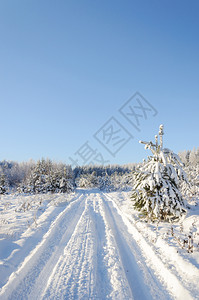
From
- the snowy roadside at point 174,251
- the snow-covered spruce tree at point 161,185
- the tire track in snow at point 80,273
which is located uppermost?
the snow-covered spruce tree at point 161,185

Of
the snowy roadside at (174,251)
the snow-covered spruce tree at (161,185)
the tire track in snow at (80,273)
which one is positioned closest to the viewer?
the tire track in snow at (80,273)

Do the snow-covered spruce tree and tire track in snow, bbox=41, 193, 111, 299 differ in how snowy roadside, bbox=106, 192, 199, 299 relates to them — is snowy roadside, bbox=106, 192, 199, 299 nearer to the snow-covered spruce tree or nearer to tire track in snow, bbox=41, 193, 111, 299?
the snow-covered spruce tree

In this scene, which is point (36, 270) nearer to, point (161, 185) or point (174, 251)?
point (174, 251)

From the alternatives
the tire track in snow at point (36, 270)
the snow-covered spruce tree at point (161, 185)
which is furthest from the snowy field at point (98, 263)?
the snow-covered spruce tree at point (161, 185)

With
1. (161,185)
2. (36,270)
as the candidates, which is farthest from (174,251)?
(36,270)

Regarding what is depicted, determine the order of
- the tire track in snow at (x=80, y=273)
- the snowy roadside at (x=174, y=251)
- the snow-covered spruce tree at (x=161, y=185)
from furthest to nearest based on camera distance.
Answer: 1. the snow-covered spruce tree at (x=161, y=185)
2. the snowy roadside at (x=174, y=251)
3. the tire track in snow at (x=80, y=273)

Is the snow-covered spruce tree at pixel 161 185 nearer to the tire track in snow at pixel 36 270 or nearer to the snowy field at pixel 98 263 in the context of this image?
the snowy field at pixel 98 263

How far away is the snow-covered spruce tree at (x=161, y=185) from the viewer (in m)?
6.50

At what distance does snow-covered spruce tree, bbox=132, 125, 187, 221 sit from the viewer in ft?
21.3

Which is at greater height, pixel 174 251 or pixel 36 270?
pixel 174 251

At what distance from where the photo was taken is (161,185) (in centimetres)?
701

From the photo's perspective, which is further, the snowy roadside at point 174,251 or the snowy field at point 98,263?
the snowy roadside at point 174,251

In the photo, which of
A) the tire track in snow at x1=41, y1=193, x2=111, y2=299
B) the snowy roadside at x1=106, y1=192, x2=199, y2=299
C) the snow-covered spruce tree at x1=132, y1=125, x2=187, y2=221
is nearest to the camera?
the tire track in snow at x1=41, y1=193, x2=111, y2=299

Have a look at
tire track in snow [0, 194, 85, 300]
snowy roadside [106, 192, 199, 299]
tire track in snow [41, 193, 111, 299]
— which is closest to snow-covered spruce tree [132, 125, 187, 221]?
snowy roadside [106, 192, 199, 299]
